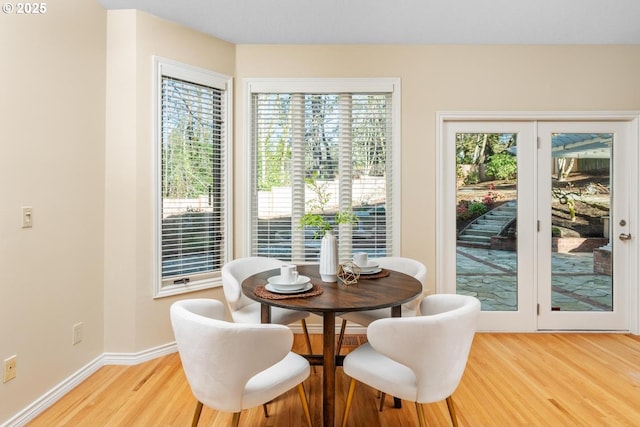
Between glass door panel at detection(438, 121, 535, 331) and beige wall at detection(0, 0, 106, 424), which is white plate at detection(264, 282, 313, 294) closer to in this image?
beige wall at detection(0, 0, 106, 424)

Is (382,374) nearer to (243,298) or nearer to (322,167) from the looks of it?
(243,298)

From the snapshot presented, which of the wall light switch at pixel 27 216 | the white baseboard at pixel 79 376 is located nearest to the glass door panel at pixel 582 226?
the white baseboard at pixel 79 376

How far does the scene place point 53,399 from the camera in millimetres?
2059

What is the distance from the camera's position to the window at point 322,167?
122 inches

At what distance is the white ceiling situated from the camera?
2465 millimetres

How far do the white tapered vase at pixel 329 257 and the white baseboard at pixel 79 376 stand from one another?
5.27ft

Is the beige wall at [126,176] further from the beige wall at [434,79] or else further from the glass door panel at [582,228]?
the glass door panel at [582,228]

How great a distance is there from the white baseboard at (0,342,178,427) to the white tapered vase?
5.27 ft

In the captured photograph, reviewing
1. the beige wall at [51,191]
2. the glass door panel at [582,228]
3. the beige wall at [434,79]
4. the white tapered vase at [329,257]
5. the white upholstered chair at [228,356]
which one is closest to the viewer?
the white upholstered chair at [228,356]

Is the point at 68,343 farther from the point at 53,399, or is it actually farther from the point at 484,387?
the point at 484,387

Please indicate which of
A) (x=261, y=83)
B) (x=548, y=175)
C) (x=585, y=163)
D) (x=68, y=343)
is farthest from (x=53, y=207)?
(x=585, y=163)

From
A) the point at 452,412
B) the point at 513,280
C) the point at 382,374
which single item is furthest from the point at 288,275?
the point at 513,280

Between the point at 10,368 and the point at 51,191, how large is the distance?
3.33ft

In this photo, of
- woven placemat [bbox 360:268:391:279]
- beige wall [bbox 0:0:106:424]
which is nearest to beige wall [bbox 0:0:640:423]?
beige wall [bbox 0:0:106:424]
